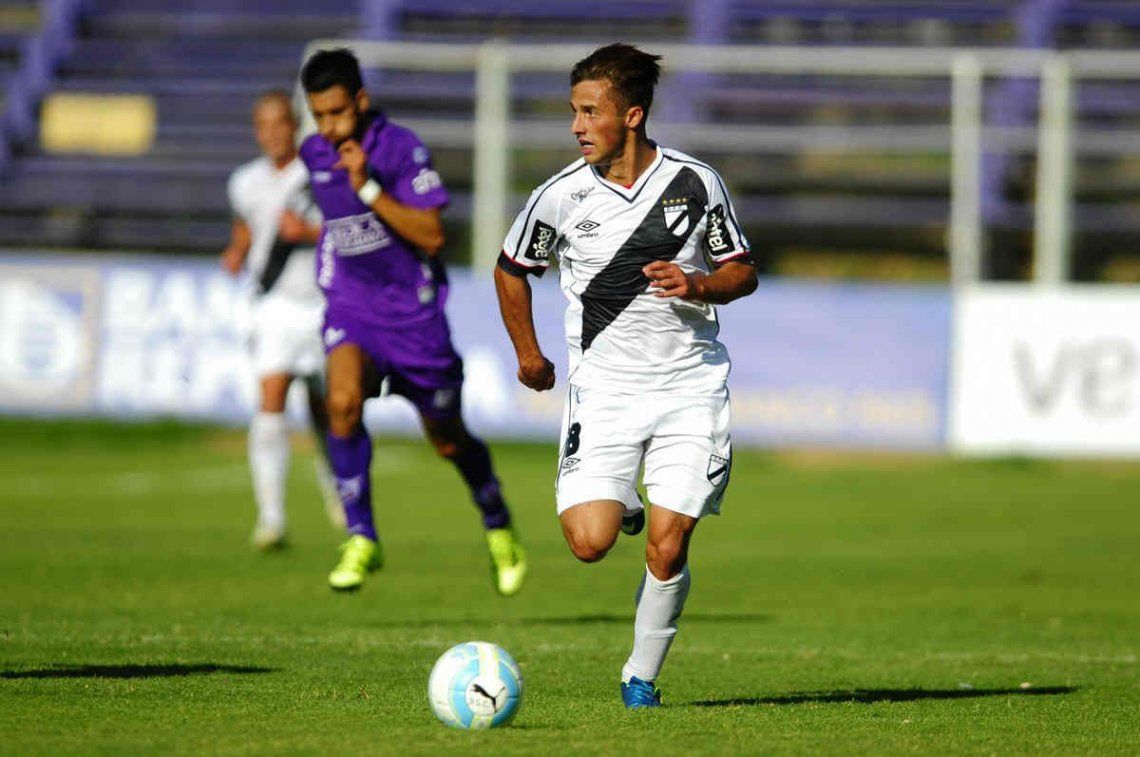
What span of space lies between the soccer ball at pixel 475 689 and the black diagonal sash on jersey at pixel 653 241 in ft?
4.74

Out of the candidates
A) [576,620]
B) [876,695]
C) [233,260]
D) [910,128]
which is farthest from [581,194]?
[910,128]

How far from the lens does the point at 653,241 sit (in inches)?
275

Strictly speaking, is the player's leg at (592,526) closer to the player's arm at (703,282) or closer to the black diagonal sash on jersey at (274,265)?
the player's arm at (703,282)

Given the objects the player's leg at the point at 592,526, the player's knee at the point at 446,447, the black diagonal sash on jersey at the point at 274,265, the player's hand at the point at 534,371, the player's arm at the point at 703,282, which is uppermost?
the player's arm at the point at 703,282

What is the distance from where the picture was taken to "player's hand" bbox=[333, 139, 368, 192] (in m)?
8.97

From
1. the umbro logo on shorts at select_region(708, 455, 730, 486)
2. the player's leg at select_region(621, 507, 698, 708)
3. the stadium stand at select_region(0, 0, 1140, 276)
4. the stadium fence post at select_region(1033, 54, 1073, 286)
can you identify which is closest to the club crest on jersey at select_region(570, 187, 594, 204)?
the umbro logo on shorts at select_region(708, 455, 730, 486)

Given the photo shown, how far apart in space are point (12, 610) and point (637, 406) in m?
3.68

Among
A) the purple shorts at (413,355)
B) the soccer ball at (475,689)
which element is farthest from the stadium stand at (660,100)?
the soccer ball at (475,689)

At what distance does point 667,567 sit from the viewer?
22.3 ft

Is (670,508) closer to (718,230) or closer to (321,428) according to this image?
(718,230)

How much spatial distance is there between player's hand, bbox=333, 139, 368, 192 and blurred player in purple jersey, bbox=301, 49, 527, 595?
0.14m

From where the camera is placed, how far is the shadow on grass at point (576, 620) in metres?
9.19

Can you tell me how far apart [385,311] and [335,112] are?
103cm

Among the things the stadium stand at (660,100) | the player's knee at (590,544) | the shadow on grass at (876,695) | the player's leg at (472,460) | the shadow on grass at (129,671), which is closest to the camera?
the player's knee at (590,544)
